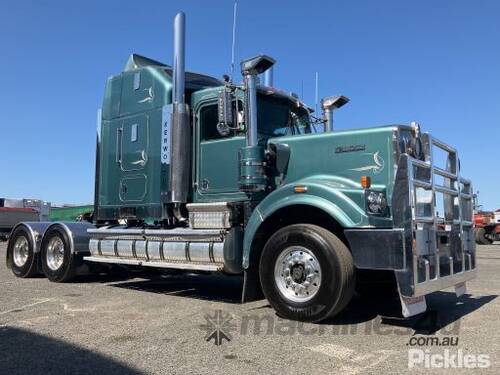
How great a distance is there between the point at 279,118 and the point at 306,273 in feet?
9.20

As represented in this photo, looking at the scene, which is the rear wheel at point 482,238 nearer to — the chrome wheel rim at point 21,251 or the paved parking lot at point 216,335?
the paved parking lot at point 216,335

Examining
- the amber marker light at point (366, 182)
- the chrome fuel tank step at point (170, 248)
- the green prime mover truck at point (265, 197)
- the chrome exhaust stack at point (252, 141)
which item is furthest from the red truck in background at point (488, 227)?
the amber marker light at point (366, 182)

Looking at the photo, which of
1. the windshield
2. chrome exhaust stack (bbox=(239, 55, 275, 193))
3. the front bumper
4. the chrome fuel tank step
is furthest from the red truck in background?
chrome exhaust stack (bbox=(239, 55, 275, 193))

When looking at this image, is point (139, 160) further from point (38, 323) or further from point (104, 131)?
point (38, 323)

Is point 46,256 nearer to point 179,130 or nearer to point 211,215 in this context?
point 179,130

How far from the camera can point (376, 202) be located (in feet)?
19.0

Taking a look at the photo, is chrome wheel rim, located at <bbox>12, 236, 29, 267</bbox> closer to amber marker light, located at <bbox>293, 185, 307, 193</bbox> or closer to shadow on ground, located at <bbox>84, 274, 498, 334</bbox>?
shadow on ground, located at <bbox>84, 274, 498, 334</bbox>

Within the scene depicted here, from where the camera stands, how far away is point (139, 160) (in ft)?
29.3

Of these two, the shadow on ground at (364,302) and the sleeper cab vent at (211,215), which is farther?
the sleeper cab vent at (211,215)

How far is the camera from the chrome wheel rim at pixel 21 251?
1087 cm

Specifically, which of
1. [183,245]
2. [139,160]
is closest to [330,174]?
[183,245]

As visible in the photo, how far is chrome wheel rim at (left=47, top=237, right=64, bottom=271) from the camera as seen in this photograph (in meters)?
10.1

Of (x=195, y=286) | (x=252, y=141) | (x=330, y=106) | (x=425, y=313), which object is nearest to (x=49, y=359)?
(x=252, y=141)

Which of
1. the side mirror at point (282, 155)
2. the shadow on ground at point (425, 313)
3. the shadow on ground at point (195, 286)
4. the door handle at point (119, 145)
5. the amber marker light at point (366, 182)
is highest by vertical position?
the door handle at point (119, 145)
